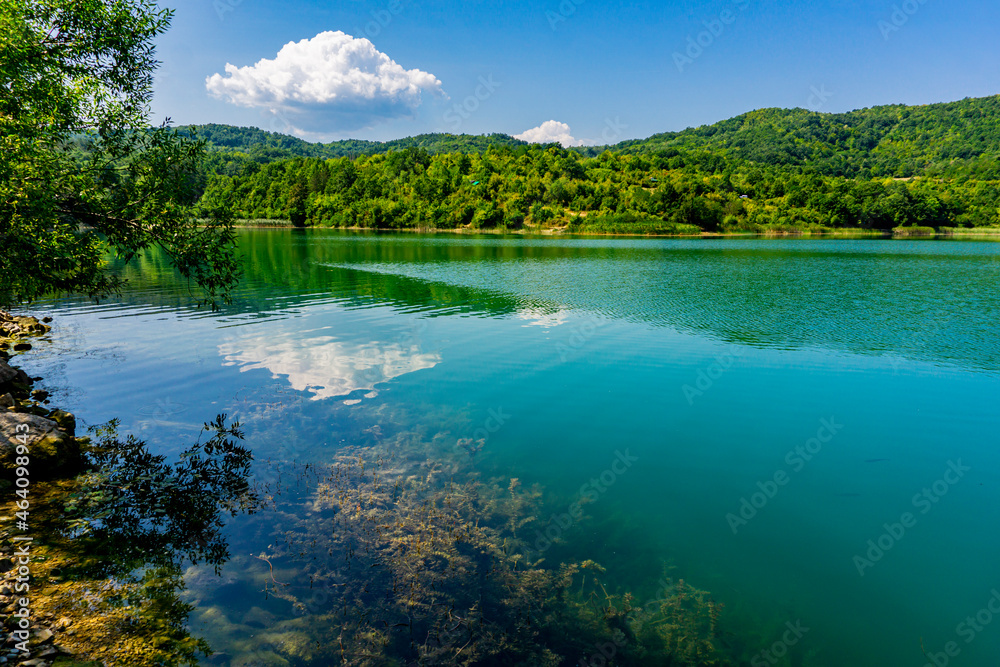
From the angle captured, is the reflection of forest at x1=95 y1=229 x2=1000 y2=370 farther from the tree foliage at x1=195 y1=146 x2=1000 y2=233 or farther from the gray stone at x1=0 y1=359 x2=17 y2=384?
the tree foliage at x1=195 y1=146 x2=1000 y2=233

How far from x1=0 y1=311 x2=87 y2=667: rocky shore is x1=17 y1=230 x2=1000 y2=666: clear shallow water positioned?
110 cm

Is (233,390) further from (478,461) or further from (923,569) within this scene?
(923,569)

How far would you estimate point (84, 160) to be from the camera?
46.2 ft

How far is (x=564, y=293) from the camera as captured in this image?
37062mm

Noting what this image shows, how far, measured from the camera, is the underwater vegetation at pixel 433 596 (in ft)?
21.5

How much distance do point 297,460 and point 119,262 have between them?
63.2m

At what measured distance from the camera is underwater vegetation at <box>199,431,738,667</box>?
6559 millimetres

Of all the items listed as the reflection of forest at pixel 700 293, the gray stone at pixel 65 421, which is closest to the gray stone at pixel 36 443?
the gray stone at pixel 65 421

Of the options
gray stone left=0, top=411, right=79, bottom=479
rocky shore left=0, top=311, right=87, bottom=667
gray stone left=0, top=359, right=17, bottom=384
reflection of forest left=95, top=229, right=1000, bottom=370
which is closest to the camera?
rocky shore left=0, top=311, right=87, bottom=667

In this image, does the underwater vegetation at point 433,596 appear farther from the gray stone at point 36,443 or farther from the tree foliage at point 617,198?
the tree foliage at point 617,198

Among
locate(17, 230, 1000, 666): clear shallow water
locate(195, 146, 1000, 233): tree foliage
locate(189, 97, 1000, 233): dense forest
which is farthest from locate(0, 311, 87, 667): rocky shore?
locate(189, 97, 1000, 233): dense forest

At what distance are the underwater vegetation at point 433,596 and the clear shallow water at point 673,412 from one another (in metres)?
0.36

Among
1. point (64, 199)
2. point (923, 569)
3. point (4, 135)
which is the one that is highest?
point (4, 135)

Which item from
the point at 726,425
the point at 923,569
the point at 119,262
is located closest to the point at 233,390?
the point at 726,425
